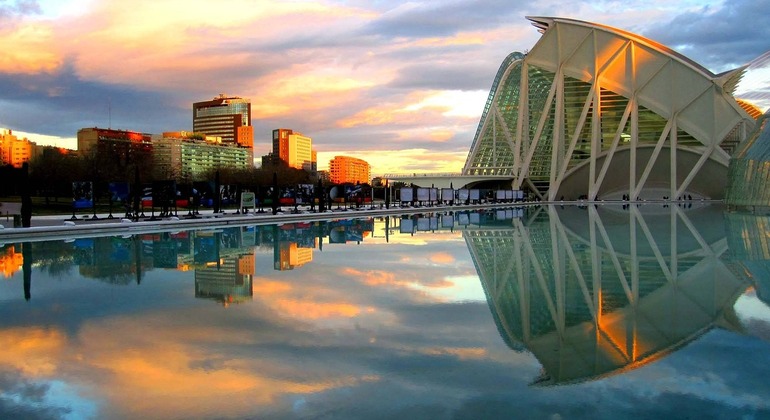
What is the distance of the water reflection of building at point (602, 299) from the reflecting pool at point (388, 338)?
36mm

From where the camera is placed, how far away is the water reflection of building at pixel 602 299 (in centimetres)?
587

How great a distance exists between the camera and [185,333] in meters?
6.61

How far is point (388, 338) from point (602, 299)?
11.2ft

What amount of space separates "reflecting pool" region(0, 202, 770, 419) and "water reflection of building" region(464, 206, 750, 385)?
0.04 metres

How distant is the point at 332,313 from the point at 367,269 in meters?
4.52

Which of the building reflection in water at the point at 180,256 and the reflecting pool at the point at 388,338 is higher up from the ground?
the building reflection in water at the point at 180,256

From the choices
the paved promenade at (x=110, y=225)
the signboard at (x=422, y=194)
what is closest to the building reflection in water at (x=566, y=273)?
the paved promenade at (x=110, y=225)

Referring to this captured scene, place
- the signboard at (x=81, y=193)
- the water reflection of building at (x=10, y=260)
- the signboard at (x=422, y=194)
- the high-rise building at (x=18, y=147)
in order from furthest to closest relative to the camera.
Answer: the high-rise building at (x=18, y=147)
the signboard at (x=422, y=194)
the signboard at (x=81, y=193)
the water reflection of building at (x=10, y=260)

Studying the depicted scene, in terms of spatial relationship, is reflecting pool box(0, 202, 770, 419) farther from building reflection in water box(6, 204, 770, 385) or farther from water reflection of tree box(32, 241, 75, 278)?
water reflection of tree box(32, 241, 75, 278)

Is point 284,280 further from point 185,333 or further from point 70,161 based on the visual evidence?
point 70,161

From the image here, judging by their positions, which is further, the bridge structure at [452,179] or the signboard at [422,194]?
the bridge structure at [452,179]

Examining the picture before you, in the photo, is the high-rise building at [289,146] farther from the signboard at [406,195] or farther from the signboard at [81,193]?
the signboard at [81,193]

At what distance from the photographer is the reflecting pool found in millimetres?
4527

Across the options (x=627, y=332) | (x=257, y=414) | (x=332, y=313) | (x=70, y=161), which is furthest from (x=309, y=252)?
(x=70, y=161)
